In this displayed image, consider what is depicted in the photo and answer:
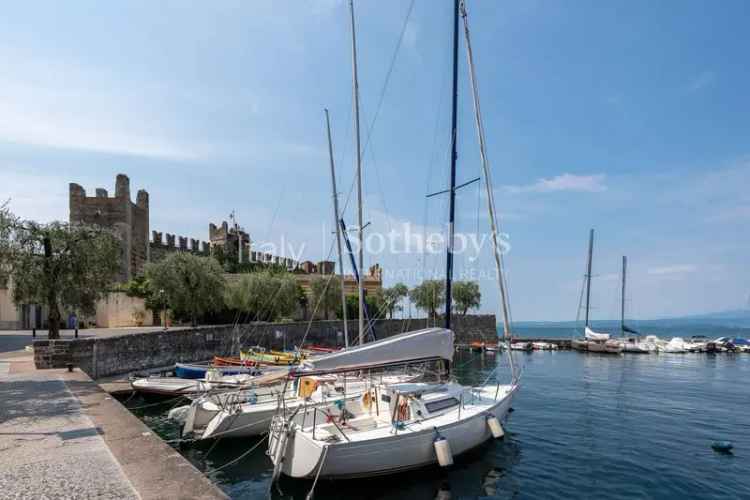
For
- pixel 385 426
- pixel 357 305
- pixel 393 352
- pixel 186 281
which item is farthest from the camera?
pixel 357 305

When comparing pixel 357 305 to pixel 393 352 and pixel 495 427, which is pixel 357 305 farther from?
pixel 393 352

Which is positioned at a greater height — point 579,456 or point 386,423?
point 386,423

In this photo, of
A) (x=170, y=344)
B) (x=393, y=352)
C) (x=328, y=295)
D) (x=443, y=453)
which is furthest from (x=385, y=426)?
(x=328, y=295)

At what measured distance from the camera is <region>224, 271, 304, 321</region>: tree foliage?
4203cm

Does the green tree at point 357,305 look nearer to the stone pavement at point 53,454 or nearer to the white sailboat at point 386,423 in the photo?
the white sailboat at point 386,423

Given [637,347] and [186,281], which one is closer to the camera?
[186,281]

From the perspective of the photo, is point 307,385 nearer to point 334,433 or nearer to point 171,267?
A: point 334,433

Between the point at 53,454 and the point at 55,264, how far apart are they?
16.4 metres

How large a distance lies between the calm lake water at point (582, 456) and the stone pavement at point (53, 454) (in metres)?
3.57

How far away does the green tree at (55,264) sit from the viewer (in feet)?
65.8

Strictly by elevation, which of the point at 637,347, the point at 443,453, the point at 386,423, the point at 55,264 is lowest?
the point at 637,347

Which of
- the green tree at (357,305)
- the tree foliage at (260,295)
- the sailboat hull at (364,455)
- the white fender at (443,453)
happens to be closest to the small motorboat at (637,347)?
the green tree at (357,305)

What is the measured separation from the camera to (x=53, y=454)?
7383 millimetres

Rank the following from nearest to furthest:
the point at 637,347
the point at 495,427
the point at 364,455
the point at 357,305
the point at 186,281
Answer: the point at 364,455, the point at 495,427, the point at 186,281, the point at 637,347, the point at 357,305
